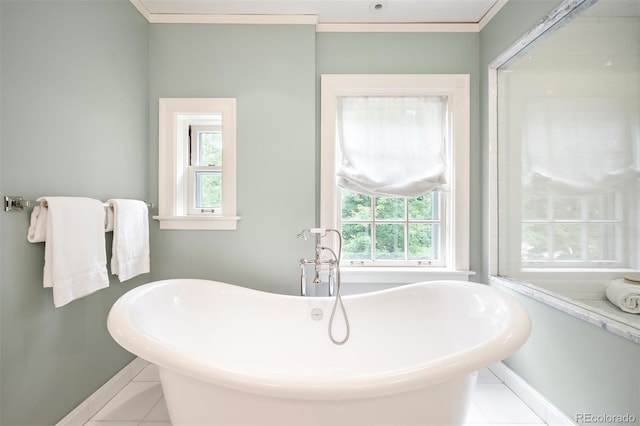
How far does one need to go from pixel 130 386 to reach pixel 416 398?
1720 millimetres

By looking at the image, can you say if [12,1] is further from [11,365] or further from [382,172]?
[382,172]

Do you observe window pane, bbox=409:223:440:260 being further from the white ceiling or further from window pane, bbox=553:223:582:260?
the white ceiling

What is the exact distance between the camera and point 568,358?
4.62ft

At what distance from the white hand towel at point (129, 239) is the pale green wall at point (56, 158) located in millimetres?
141

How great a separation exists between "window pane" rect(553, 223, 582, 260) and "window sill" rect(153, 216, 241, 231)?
1828 mm

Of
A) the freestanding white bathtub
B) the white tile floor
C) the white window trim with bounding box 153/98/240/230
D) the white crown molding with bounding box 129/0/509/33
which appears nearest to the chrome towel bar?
the freestanding white bathtub

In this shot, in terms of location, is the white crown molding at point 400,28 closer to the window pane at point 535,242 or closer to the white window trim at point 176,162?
the white window trim at point 176,162

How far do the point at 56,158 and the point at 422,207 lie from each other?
7.13ft

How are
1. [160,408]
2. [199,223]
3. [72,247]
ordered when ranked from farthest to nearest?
1. [199,223]
2. [160,408]
3. [72,247]

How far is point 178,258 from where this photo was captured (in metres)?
2.03

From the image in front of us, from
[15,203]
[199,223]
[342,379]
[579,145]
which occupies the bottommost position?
[342,379]

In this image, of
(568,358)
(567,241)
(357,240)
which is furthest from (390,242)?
(568,358)

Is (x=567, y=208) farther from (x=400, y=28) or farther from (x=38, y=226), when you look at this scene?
(x=38, y=226)

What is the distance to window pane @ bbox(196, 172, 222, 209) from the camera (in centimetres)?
212
